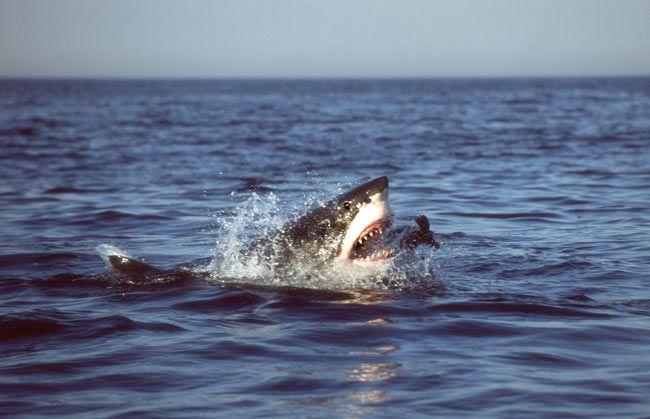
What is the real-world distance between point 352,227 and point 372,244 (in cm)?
34

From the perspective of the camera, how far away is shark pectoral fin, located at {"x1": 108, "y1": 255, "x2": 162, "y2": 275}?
35.7ft

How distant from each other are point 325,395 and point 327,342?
1.35m

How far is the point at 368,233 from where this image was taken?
33.1 feet

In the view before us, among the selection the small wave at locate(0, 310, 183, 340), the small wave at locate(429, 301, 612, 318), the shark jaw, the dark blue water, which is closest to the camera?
the dark blue water

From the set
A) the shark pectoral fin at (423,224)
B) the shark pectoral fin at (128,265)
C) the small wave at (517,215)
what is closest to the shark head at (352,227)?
the shark pectoral fin at (423,224)

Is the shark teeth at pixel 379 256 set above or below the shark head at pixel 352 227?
below

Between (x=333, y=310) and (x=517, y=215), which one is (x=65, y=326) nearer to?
(x=333, y=310)

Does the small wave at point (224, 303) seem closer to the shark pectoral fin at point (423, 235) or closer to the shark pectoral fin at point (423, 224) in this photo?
the shark pectoral fin at point (423, 235)

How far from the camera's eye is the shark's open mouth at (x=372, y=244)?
→ 10070mm

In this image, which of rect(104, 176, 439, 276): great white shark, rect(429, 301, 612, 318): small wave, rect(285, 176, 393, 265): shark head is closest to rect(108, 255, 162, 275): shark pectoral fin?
rect(104, 176, 439, 276): great white shark

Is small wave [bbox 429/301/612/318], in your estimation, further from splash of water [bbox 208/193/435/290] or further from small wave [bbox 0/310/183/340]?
small wave [bbox 0/310/183/340]

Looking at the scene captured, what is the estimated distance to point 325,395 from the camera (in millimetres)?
6750

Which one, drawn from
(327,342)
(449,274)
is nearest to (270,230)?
(449,274)

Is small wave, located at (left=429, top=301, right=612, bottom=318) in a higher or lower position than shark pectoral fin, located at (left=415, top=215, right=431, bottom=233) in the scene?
lower
